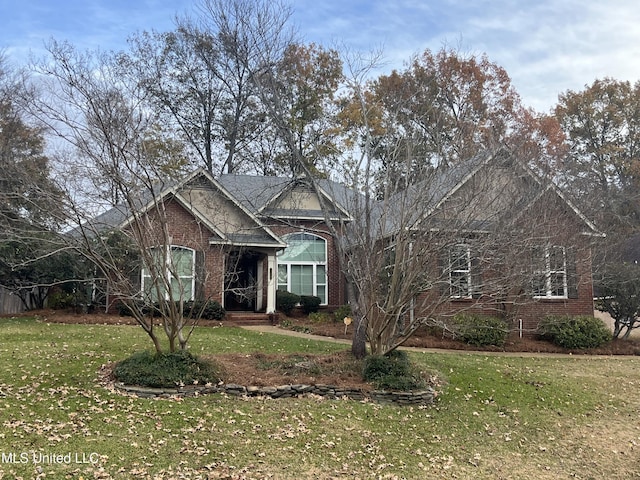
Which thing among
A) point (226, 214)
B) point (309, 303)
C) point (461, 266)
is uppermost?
point (226, 214)

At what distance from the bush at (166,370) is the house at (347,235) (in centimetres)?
127

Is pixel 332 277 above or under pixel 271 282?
above

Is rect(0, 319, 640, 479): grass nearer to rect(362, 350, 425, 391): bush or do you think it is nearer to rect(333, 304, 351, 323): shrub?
rect(362, 350, 425, 391): bush

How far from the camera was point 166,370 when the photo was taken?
836cm

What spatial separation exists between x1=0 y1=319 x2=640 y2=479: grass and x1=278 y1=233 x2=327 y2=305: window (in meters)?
11.1

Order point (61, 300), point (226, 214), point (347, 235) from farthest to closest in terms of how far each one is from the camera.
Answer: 1. point (226, 214)
2. point (61, 300)
3. point (347, 235)

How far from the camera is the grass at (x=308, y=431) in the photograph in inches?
225

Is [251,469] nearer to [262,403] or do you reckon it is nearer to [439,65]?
[262,403]

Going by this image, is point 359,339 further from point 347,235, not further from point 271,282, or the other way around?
point 271,282

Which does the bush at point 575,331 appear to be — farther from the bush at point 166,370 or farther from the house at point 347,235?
the bush at point 166,370

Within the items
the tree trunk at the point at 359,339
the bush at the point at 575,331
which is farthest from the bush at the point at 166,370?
the bush at the point at 575,331

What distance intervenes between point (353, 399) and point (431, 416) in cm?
121

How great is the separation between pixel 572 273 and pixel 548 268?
317 centimetres

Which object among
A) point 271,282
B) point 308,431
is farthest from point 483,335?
point 308,431
